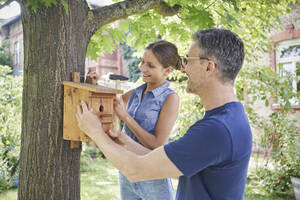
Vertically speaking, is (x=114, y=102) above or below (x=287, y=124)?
above

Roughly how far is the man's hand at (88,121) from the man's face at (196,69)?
22.9 inches

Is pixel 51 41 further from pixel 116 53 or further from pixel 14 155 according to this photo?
pixel 116 53

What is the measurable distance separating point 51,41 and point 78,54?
208mm

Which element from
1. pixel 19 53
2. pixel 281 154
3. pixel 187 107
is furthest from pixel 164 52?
pixel 19 53

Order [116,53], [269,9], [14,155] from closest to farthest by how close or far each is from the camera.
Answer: [269,9]
[14,155]
[116,53]

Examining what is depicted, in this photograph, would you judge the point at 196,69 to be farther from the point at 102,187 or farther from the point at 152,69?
the point at 102,187

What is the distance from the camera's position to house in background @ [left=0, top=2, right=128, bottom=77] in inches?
766

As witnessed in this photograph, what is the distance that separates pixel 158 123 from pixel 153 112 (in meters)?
0.10

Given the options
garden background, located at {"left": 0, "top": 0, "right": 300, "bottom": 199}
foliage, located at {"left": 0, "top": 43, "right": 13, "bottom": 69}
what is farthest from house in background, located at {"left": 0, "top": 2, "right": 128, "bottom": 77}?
garden background, located at {"left": 0, "top": 0, "right": 300, "bottom": 199}

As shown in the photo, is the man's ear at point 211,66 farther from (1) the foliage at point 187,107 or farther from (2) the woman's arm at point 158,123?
(1) the foliage at point 187,107

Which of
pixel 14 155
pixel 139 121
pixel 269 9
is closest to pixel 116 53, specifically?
pixel 14 155

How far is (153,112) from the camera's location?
219cm

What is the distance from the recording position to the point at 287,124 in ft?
19.6

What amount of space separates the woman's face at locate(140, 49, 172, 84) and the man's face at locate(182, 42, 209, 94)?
61 cm
